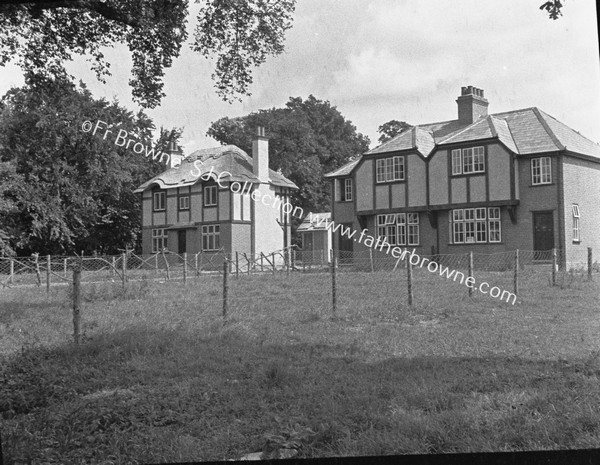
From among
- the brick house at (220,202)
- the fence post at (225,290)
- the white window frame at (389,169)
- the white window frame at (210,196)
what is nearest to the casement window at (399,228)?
the white window frame at (389,169)

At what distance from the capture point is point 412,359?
6199mm

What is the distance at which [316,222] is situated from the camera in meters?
6.40

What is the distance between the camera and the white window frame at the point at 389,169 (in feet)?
20.0

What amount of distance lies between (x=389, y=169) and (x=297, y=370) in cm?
219

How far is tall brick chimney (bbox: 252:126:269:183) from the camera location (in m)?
5.94

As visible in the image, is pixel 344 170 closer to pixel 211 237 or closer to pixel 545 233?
pixel 211 237

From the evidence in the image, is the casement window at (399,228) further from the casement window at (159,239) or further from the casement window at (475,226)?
the casement window at (159,239)

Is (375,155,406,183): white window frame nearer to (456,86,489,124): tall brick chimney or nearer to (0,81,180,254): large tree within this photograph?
(456,86,489,124): tall brick chimney

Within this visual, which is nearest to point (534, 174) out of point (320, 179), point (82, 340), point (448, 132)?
point (448, 132)

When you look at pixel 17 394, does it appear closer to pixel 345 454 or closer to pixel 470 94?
pixel 345 454

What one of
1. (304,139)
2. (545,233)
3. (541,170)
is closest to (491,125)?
(541,170)

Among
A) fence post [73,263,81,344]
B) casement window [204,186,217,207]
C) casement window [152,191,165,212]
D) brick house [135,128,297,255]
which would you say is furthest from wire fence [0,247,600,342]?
casement window [204,186,217,207]

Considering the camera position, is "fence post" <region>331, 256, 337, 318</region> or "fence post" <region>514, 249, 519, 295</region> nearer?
"fence post" <region>514, 249, 519, 295</region>

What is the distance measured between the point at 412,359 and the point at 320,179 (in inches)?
81.7
